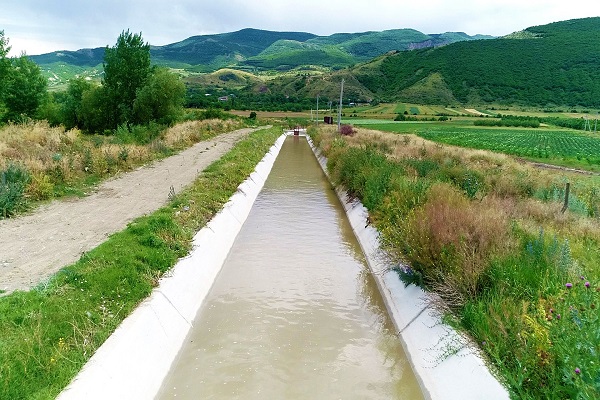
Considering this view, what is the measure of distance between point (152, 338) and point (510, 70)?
14204 cm

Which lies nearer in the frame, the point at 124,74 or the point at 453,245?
the point at 453,245

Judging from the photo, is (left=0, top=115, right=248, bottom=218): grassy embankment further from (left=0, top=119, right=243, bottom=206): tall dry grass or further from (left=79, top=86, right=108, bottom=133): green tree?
(left=79, top=86, right=108, bottom=133): green tree

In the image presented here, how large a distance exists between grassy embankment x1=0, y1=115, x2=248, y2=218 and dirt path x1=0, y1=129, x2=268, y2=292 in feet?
1.89

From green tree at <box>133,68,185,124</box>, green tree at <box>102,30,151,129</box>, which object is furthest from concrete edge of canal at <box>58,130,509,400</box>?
green tree at <box>102,30,151,129</box>

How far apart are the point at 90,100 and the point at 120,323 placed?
39.1 metres

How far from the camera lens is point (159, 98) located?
127ft

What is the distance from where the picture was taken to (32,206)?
11.9 meters

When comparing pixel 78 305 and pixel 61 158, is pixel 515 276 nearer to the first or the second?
pixel 78 305

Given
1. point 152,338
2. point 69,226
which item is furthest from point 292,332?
point 69,226

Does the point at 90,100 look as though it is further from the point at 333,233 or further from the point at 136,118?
the point at 333,233

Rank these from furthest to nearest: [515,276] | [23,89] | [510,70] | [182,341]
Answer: [510,70] → [23,89] → [182,341] → [515,276]

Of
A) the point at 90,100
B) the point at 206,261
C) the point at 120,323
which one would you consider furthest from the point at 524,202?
the point at 90,100

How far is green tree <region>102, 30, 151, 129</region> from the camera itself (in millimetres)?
38562

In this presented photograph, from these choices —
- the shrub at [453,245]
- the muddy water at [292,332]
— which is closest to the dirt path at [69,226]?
the muddy water at [292,332]
